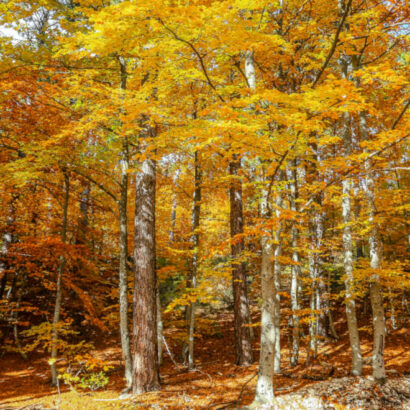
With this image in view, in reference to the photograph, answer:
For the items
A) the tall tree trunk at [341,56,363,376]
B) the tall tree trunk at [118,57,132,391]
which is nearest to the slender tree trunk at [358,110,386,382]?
the tall tree trunk at [341,56,363,376]

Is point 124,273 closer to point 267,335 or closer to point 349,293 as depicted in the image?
point 267,335

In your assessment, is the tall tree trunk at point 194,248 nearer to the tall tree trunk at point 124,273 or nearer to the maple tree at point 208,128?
the maple tree at point 208,128

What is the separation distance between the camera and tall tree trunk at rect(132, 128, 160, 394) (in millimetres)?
6094

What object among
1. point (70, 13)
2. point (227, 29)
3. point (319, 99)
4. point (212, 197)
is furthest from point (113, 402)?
point (212, 197)

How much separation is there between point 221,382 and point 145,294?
3050 mm

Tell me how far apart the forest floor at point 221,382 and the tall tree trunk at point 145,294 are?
42cm

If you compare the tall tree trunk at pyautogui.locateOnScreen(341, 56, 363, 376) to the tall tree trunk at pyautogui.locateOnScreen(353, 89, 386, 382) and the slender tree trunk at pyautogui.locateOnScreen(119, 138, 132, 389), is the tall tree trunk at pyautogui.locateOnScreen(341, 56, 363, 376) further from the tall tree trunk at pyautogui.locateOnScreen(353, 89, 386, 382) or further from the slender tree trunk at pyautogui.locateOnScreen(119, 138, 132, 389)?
the slender tree trunk at pyautogui.locateOnScreen(119, 138, 132, 389)

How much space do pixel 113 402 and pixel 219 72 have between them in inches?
336

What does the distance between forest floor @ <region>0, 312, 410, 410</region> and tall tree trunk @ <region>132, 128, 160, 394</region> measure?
0.42m

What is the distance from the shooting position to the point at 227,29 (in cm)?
454

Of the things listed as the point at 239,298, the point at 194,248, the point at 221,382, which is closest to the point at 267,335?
the point at 221,382

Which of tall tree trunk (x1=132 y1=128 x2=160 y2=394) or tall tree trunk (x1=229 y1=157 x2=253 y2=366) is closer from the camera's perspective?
tall tree trunk (x1=132 y1=128 x2=160 y2=394)

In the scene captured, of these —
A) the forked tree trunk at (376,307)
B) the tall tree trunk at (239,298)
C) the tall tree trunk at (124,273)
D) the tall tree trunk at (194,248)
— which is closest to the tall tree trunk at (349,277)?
the forked tree trunk at (376,307)

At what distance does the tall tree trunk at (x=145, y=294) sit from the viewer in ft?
20.0
